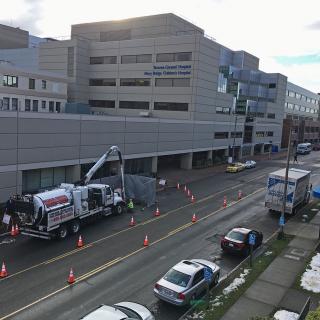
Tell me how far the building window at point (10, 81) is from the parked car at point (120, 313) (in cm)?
4822

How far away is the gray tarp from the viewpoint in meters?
36.1

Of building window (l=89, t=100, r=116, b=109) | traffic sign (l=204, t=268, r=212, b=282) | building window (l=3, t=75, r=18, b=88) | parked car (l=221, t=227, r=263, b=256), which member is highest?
building window (l=3, t=75, r=18, b=88)

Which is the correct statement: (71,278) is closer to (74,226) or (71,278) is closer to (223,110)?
(74,226)

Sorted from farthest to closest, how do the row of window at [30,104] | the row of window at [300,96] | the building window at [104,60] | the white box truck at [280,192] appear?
1. the row of window at [300,96]
2. the building window at [104,60]
3. the row of window at [30,104]
4. the white box truck at [280,192]

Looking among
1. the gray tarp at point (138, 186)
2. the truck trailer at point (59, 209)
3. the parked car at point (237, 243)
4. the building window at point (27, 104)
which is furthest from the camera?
the building window at point (27, 104)

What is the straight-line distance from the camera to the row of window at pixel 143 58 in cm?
6134

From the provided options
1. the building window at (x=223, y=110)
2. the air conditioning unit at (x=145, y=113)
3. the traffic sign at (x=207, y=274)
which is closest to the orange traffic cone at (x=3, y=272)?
the traffic sign at (x=207, y=274)

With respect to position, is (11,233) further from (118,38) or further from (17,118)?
(118,38)

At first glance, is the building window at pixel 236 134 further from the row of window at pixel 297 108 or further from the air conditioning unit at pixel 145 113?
the row of window at pixel 297 108

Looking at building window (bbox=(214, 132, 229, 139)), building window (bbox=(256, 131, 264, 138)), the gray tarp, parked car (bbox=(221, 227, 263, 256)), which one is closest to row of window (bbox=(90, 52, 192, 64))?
building window (bbox=(214, 132, 229, 139))

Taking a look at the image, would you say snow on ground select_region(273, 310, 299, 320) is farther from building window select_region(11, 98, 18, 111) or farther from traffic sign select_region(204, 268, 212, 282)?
building window select_region(11, 98, 18, 111)

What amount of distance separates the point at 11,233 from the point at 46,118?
1239 cm

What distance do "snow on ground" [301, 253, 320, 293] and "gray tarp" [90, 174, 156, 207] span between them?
17.1 metres

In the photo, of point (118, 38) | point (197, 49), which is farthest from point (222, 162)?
point (118, 38)
